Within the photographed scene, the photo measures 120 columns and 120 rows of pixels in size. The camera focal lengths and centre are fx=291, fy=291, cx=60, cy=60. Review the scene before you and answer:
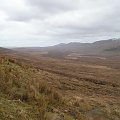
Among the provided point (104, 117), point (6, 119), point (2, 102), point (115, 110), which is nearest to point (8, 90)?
point (2, 102)

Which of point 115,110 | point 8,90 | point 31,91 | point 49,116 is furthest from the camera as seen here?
point 115,110

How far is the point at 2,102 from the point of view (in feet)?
25.7

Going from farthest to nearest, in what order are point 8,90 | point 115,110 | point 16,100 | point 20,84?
point 115,110 < point 20,84 < point 8,90 < point 16,100

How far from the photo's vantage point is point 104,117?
10.7 metres

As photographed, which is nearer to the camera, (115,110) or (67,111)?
(67,111)

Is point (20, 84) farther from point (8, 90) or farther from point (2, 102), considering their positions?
point (2, 102)

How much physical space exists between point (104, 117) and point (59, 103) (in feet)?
6.17

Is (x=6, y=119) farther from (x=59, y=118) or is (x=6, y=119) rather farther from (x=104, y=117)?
(x=104, y=117)

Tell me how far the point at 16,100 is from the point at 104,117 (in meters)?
3.78

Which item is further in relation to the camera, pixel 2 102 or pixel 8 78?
pixel 8 78

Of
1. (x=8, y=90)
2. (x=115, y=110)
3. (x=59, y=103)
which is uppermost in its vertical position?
(x=8, y=90)

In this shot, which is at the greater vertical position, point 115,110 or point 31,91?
point 31,91

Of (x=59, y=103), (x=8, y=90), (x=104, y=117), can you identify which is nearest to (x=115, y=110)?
(x=104, y=117)

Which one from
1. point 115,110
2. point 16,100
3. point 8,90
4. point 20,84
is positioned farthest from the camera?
point 115,110
